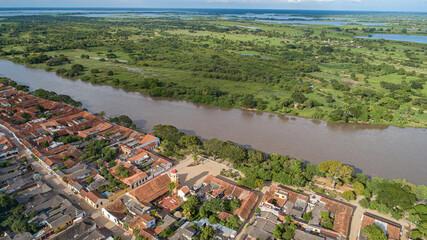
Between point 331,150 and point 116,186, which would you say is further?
point 331,150

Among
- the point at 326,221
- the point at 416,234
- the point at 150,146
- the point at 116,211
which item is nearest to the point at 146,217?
the point at 116,211

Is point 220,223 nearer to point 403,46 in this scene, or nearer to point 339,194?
point 339,194

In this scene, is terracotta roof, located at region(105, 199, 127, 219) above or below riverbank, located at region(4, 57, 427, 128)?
below

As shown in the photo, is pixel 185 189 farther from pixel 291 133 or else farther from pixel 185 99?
pixel 185 99

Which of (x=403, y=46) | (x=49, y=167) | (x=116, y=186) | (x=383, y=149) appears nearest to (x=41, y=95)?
(x=49, y=167)

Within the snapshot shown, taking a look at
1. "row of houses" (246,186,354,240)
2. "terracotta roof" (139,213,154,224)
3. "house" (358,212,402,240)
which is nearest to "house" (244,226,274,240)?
"row of houses" (246,186,354,240)

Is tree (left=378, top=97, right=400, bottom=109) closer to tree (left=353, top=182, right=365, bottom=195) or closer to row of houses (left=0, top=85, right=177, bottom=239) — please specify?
tree (left=353, top=182, right=365, bottom=195)

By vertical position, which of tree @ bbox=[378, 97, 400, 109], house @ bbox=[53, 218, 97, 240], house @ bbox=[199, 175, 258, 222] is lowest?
house @ bbox=[53, 218, 97, 240]
